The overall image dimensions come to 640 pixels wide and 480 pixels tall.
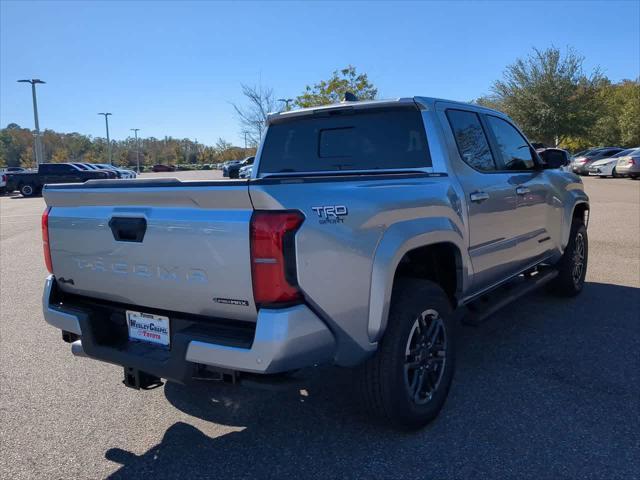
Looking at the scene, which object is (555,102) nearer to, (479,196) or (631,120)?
(631,120)

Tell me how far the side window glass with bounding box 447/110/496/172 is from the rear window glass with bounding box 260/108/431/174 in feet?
1.12

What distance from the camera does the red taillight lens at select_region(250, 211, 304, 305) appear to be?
7.49 feet

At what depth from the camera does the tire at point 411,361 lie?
9.27 ft

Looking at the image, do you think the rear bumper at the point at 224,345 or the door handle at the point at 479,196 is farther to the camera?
the door handle at the point at 479,196

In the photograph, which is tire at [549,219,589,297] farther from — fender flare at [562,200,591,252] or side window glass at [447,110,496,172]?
side window glass at [447,110,496,172]

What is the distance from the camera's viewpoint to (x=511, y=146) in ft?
15.7

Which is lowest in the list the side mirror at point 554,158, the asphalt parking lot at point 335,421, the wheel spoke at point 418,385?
the asphalt parking lot at point 335,421

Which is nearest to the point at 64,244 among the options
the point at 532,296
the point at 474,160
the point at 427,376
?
the point at 427,376

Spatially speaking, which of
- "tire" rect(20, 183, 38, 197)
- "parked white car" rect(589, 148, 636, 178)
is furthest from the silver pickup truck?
"tire" rect(20, 183, 38, 197)

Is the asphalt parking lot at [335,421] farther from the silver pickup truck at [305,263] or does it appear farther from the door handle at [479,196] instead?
the door handle at [479,196]

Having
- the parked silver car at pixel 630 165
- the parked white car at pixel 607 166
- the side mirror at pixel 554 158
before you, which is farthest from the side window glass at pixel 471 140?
the parked white car at pixel 607 166

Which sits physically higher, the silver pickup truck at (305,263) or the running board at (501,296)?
the silver pickup truck at (305,263)

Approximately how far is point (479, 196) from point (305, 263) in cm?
187

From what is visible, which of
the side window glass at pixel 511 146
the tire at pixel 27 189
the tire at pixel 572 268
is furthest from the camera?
the tire at pixel 27 189
